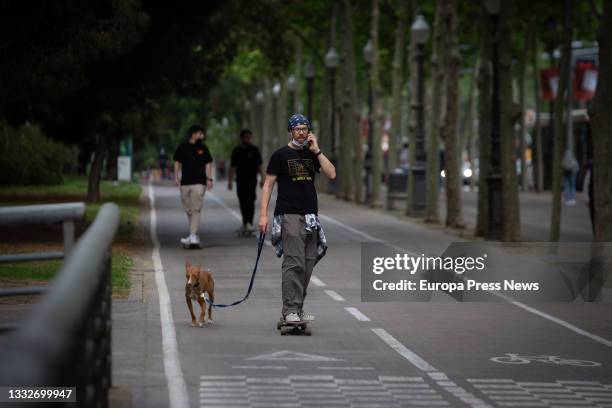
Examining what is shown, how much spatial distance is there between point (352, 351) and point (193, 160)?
12584 millimetres

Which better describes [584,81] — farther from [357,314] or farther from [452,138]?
[357,314]

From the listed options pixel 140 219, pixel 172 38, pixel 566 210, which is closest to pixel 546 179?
pixel 566 210

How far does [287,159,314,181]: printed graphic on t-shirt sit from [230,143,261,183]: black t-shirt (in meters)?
14.1

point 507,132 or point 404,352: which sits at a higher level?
point 507,132

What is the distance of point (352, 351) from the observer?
1115cm

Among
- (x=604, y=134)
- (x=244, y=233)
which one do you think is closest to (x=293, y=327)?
(x=604, y=134)

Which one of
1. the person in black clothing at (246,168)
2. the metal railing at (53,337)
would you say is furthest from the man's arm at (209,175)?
the metal railing at (53,337)

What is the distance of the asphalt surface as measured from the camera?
8875 mm

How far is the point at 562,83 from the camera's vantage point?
23.4 meters

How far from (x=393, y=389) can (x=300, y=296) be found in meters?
3.25

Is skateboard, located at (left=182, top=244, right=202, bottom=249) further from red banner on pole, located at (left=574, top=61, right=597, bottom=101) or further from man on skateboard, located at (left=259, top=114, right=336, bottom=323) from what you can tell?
red banner on pole, located at (left=574, top=61, right=597, bottom=101)

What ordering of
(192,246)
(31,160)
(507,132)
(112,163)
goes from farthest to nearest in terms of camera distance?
(112,163) < (31,160) < (507,132) < (192,246)

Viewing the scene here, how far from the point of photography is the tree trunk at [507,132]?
1023 inches

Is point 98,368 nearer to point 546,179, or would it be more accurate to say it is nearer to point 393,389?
point 393,389
